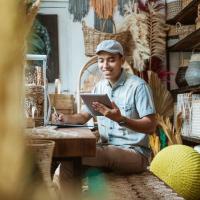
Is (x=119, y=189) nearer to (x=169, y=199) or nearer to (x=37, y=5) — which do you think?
(x=169, y=199)

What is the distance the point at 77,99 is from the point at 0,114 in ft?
10.3

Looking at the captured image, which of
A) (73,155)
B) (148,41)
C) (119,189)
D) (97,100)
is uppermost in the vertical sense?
(148,41)

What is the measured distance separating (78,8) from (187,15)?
104cm

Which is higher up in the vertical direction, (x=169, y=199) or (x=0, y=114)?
(x=0, y=114)

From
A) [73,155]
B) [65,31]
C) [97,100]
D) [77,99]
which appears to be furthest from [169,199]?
[65,31]

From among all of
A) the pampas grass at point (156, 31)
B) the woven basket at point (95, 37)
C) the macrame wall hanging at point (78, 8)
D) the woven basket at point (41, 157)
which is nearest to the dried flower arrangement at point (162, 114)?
the pampas grass at point (156, 31)

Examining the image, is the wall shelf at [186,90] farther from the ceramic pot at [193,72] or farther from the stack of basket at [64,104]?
the stack of basket at [64,104]

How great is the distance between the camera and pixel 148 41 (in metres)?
3.64

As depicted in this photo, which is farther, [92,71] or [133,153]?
[92,71]

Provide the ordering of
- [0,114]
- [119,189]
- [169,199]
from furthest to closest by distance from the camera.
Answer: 1. [119,189]
2. [169,199]
3. [0,114]

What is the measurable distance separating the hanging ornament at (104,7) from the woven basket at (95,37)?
267 mm

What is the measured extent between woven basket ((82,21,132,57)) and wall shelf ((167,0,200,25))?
461 mm

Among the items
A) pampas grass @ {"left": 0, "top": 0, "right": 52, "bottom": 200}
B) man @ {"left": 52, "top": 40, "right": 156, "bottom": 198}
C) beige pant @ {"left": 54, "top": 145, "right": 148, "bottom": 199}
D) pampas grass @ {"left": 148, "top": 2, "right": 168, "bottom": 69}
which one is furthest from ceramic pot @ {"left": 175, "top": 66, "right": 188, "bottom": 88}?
pampas grass @ {"left": 0, "top": 0, "right": 52, "bottom": 200}

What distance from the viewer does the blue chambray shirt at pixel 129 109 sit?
1896 millimetres
